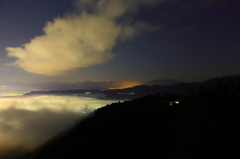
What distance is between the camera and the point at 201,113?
54.4 feet

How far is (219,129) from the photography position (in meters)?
13.9

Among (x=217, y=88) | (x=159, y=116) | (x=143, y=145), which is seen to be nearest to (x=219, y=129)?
(x=217, y=88)

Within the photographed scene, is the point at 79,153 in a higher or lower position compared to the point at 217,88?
lower

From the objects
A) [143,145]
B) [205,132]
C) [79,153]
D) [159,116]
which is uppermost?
[205,132]

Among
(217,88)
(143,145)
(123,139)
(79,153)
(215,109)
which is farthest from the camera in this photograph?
(79,153)

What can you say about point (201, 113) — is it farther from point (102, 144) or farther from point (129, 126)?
point (102, 144)

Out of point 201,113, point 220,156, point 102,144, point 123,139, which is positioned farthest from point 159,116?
point 220,156

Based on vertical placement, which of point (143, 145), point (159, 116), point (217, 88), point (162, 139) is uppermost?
point (217, 88)

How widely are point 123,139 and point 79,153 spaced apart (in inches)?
688

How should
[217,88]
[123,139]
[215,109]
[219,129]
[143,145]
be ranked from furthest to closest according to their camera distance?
[123,139] → [143,145] → [217,88] → [215,109] → [219,129]

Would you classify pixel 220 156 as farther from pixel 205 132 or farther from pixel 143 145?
pixel 143 145

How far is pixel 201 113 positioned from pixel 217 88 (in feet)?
11.9

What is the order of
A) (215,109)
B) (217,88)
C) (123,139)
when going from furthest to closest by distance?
(123,139), (217,88), (215,109)

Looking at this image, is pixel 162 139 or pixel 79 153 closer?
pixel 162 139
